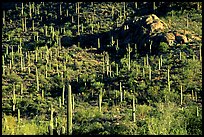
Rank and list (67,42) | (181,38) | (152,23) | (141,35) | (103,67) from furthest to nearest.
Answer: (67,42)
(152,23)
(141,35)
(181,38)
(103,67)

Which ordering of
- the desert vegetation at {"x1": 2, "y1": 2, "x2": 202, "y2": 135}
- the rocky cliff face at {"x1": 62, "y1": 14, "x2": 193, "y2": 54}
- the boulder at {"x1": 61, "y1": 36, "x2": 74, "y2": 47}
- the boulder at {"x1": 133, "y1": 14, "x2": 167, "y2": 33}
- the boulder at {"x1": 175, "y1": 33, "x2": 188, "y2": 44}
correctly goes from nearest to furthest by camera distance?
the desert vegetation at {"x1": 2, "y1": 2, "x2": 202, "y2": 135} < the boulder at {"x1": 175, "y1": 33, "x2": 188, "y2": 44} < the rocky cliff face at {"x1": 62, "y1": 14, "x2": 193, "y2": 54} < the boulder at {"x1": 133, "y1": 14, "x2": 167, "y2": 33} < the boulder at {"x1": 61, "y1": 36, "x2": 74, "y2": 47}

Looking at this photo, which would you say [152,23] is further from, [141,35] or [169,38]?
[169,38]

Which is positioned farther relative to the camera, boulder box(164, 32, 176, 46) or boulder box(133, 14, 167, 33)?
boulder box(133, 14, 167, 33)

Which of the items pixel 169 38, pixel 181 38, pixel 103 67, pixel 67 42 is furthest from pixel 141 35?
pixel 67 42

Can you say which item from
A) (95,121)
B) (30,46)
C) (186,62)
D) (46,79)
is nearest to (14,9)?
(30,46)

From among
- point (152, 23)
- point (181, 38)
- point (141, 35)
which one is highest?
point (152, 23)

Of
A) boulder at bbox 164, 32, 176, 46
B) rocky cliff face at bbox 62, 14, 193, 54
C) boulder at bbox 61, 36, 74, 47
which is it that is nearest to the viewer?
boulder at bbox 164, 32, 176, 46

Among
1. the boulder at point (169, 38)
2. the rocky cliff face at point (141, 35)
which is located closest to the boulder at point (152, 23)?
the rocky cliff face at point (141, 35)

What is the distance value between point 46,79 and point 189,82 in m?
11.4

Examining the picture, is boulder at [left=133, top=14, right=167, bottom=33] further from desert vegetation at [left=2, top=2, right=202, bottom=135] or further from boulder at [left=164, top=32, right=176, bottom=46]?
boulder at [left=164, top=32, right=176, bottom=46]

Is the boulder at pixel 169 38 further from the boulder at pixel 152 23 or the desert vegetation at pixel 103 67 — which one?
the boulder at pixel 152 23

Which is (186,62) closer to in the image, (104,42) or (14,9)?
(104,42)

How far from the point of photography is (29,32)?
4947 centimetres

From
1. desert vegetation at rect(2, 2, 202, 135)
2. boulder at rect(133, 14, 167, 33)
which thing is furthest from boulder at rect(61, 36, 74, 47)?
boulder at rect(133, 14, 167, 33)
